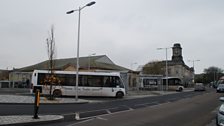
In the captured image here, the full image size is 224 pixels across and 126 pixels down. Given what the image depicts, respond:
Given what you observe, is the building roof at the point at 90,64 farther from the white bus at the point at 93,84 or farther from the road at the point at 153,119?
the road at the point at 153,119

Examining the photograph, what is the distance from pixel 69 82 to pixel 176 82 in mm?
38289

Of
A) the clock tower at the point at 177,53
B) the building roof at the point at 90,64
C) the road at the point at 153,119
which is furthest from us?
the clock tower at the point at 177,53

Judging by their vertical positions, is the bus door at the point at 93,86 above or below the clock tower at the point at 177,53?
below

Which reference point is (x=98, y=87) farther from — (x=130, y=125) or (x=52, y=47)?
(x=130, y=125)

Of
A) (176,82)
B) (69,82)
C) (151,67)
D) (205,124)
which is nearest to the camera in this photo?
(205,124)

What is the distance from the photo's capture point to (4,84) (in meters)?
56.8

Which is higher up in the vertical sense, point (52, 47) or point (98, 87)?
point (52, 47)

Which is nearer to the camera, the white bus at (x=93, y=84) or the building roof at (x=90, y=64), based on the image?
the white bus at (x=93, y=84)

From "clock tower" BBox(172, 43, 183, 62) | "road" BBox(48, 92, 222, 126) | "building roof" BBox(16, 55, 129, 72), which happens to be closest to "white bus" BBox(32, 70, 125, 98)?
"road" BBox(48, 92, 222, 126)

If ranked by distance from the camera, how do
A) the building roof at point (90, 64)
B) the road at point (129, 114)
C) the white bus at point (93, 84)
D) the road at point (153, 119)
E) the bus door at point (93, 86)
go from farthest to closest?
1. the building roof at point (90, 64)
2. the bus door at point (93, 86)
3. the white bus at point (93, 84)
4. the road at point (129, 114)
5. the road at point (153, 119)

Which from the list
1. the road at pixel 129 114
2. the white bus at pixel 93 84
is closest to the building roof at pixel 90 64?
the white bus at pixel 93 84

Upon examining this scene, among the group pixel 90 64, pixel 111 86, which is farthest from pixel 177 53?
pixel 111 86


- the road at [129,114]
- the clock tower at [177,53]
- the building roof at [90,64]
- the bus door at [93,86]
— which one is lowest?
the road at [129,114]

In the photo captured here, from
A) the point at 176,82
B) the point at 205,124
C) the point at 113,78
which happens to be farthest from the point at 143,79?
the point at 205,124
